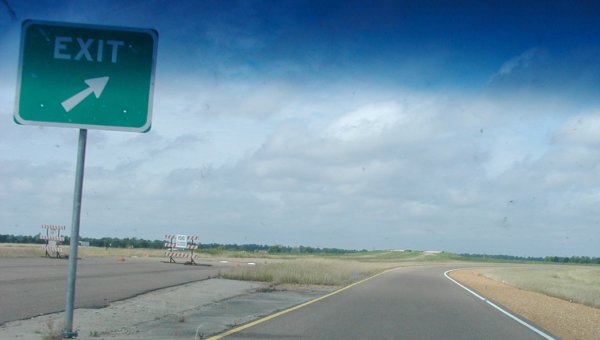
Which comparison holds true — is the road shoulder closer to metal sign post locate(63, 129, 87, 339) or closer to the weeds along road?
the weeds along road

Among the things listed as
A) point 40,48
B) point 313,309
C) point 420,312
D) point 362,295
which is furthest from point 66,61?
point 362,295

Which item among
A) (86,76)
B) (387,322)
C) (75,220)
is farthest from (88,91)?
(387,322)

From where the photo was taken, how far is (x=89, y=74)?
920 centimetres

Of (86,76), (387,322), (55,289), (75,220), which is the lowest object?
(387,322)

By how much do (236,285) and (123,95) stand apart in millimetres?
20658

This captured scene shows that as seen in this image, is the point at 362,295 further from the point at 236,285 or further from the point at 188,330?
the point at 188,330

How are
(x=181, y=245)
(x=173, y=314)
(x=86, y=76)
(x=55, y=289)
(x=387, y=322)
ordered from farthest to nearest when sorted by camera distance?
(x=181, y=245), (x=55, y=289), (x=173, y=314), (x=387, y=322), (x=86, y=76)

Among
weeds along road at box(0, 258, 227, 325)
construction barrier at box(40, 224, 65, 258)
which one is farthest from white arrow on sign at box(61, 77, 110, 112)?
construction barrier at box(40, 224, 65, 258)

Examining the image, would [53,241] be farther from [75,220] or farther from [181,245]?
[75,220]

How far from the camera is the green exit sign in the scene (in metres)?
9.15

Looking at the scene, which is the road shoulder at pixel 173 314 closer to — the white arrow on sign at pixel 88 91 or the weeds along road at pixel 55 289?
the weeds along road at pixel 55 289

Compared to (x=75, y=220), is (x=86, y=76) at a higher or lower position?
higher

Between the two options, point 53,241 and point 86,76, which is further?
point 53,241

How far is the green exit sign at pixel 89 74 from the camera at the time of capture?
9.15m
